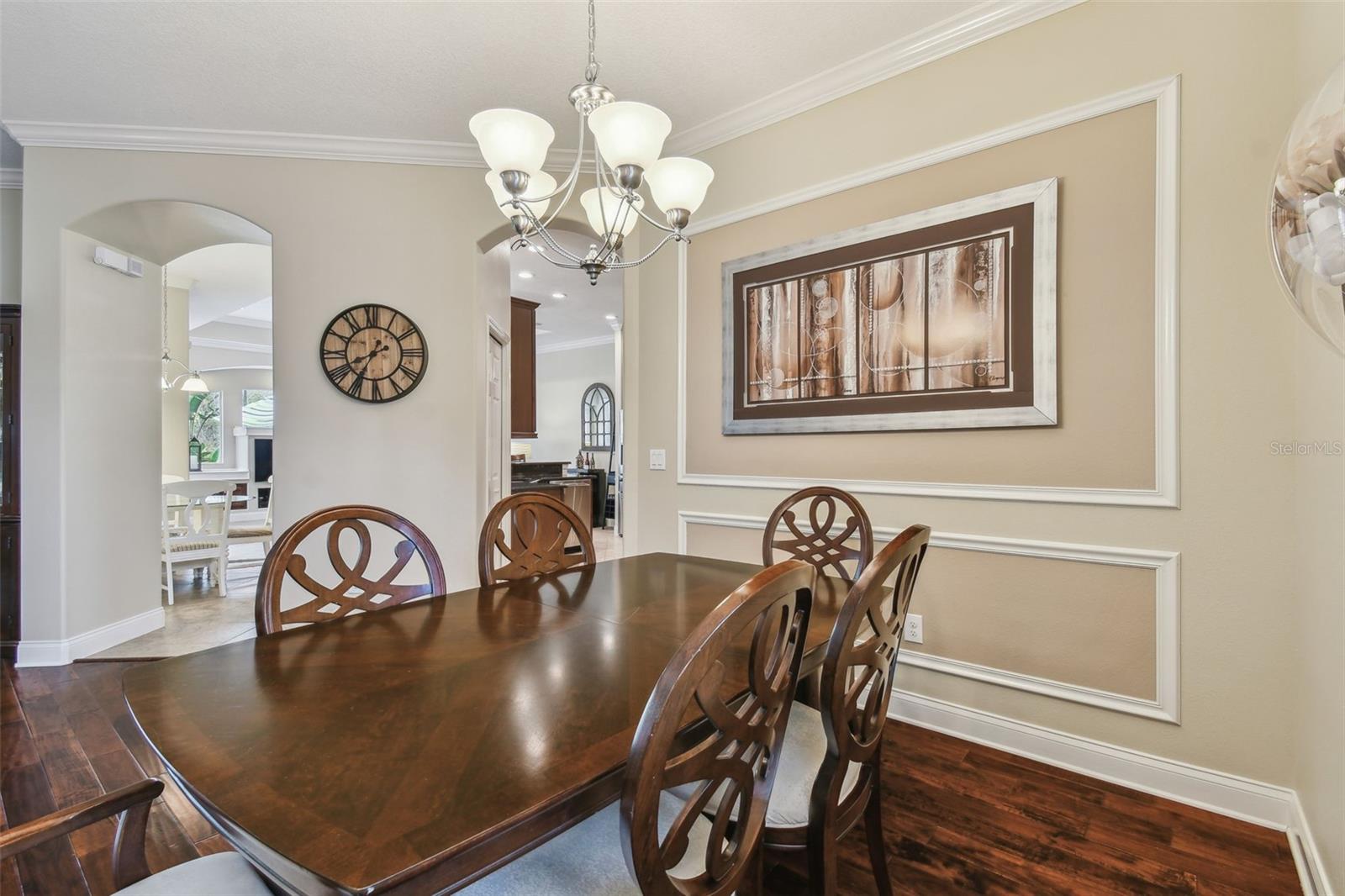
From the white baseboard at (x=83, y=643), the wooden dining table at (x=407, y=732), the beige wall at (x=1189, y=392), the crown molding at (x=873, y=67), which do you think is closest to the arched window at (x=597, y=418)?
the white baseboard at (x=83, y=643)

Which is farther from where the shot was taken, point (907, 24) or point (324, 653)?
point (907, 24)

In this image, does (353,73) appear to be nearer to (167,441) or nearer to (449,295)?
(449,295)

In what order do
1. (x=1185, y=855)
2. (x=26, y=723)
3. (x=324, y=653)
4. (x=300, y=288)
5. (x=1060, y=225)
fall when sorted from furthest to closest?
1. (x=300, y=288)
2. (x=26, y=723)
3. (x=1060, y=225)
4. (x=1185, y=855)
5. (x=324, y=653)

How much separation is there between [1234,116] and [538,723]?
2545 millimetres

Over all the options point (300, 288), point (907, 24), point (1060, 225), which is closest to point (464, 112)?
point (300, 288)

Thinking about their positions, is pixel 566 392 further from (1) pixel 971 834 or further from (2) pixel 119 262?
(1) pixel 971 834

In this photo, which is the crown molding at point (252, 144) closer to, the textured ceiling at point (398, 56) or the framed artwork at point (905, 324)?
the textured ceiling at point (398, 56)

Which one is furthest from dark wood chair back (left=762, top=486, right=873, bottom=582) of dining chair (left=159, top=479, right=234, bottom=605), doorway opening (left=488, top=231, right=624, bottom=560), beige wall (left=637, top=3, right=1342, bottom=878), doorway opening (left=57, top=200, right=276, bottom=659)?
dining chair (left=159, top=479, right=234, bottom=605)

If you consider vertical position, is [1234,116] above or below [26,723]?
above

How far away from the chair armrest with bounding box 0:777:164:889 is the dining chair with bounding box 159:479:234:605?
174 inches

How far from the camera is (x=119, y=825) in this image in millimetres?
834

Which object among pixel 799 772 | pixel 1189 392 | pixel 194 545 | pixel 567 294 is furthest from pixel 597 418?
pixel 799 772

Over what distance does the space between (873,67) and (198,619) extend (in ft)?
16.9

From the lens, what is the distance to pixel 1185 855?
1617mm
